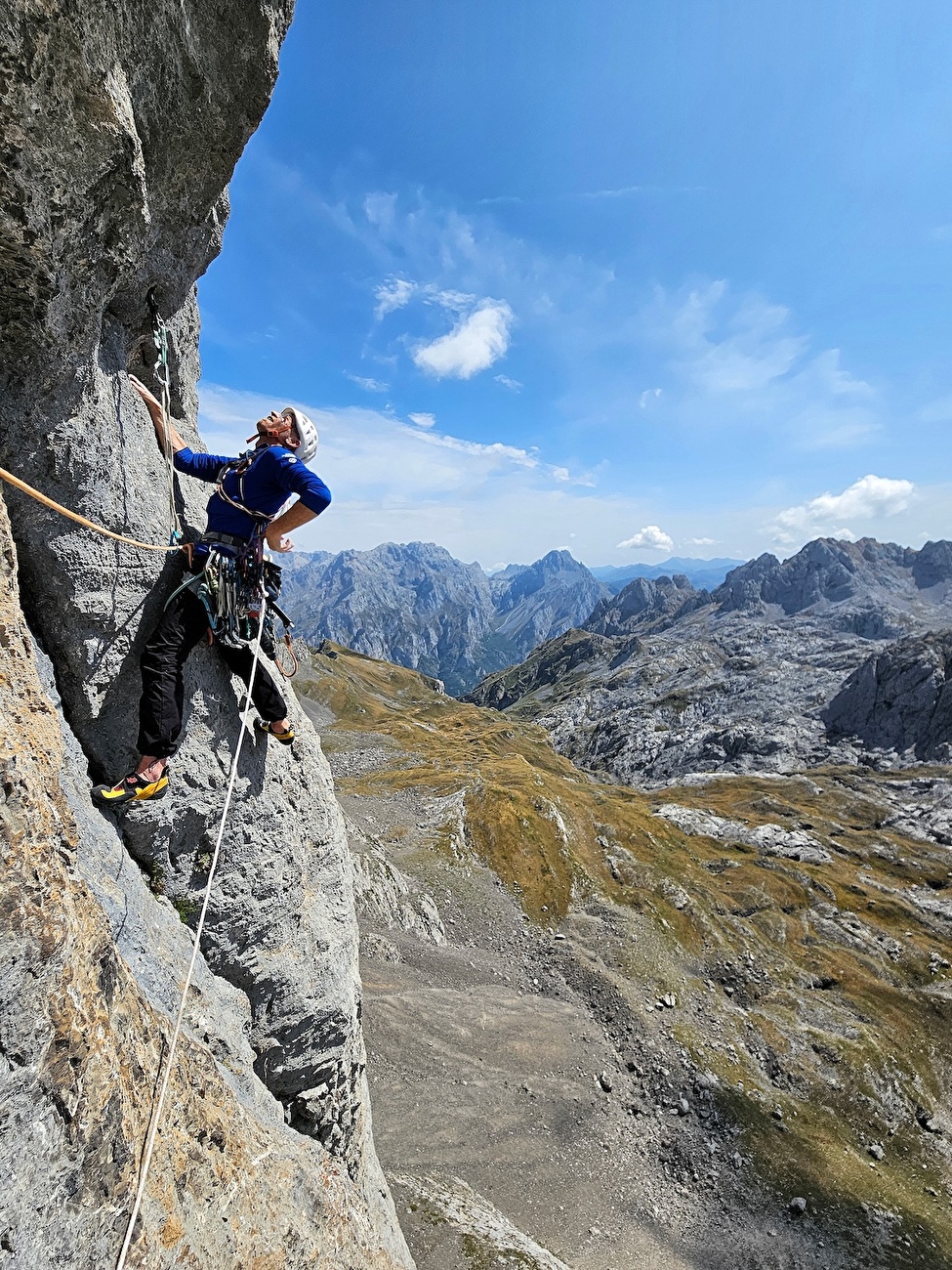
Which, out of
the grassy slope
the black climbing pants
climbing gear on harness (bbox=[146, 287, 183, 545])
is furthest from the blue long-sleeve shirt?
the grassy slope

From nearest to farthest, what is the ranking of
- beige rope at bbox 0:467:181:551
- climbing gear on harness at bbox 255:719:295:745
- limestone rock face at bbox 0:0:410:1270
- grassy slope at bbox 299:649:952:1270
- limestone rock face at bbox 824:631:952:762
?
limestone rock face at bbox 0:0:410:1270, beige rope at bbox 0:467:181:551, climbing gear on harness at bbox 255:719:295:745, grassy slope at bbox 299:649:952:1270, limestone rock face at bbox 824:631:952:762

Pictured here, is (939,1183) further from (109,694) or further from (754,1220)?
(109,694)

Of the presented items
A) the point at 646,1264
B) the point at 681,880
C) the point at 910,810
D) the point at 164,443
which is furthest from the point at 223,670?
the point at 910,810

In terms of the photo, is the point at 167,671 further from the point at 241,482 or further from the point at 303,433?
the point at 303,433

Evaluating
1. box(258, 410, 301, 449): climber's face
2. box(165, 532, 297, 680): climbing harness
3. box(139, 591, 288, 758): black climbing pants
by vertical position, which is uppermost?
box(258, 410, 301, 449): climber's face

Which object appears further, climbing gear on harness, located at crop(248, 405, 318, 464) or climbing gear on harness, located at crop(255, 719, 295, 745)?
climbing gear on harness, located at crop(255, 719, 295, 745)

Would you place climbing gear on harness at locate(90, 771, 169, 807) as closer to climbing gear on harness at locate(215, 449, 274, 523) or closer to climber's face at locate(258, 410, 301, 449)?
climbing gear on harness at locate(215, 449, 274, 523)

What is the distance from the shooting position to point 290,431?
33.3ft

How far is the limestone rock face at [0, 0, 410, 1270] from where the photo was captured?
579cm

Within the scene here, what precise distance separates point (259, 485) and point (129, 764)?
538 centimetres

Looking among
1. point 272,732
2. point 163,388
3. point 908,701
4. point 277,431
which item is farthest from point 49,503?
point 908,701

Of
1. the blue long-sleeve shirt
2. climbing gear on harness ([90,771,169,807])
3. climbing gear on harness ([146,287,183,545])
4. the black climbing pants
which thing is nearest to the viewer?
climbing gear on harness ([90,771,169,807])

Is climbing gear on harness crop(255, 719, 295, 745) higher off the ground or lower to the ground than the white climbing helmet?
lower

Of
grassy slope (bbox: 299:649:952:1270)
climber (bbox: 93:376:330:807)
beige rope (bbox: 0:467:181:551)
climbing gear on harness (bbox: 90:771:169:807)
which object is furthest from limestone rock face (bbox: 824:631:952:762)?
beige rope (bbox: 0:467:181:551)
